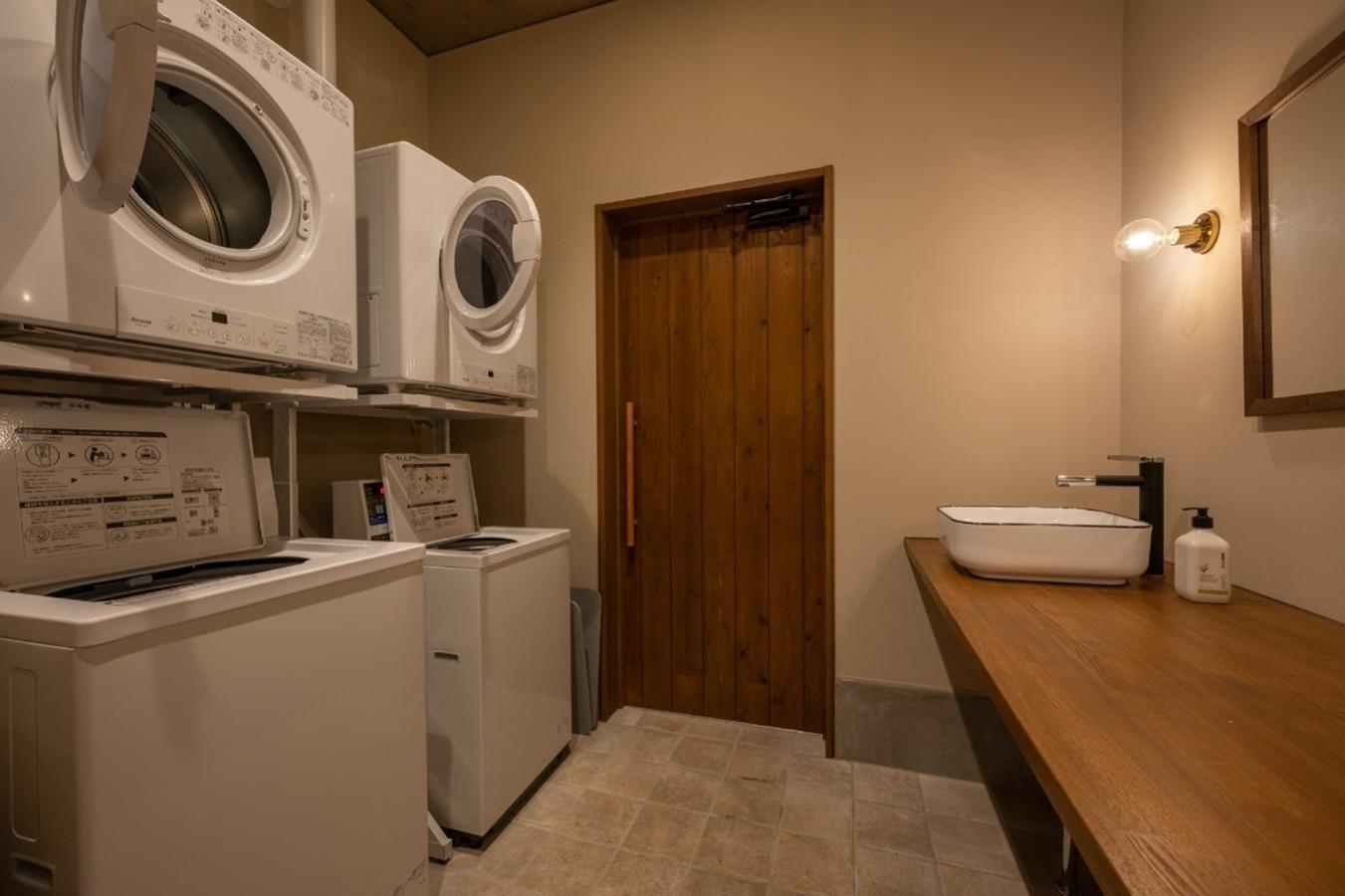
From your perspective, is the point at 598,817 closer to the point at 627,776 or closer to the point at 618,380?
the point at 627,776

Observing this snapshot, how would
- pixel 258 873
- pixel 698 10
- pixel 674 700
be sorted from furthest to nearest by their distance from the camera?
pixel 674 700
pixel 698 10
pixel 258 873

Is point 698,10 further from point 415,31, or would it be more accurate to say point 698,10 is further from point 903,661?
point 903,661

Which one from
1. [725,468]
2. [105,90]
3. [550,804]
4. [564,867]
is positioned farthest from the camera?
[725,468]

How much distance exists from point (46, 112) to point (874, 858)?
2.40 meters

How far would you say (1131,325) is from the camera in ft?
5.99

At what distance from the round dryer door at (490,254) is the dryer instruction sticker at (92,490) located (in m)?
0.86

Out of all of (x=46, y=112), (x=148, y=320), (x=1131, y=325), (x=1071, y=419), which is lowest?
(x=1071, y=419)

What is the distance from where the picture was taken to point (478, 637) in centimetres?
161

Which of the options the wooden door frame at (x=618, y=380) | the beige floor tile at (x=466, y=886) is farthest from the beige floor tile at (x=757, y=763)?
the beige floor tile at (x=466, y=886)

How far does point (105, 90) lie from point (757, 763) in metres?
2.39

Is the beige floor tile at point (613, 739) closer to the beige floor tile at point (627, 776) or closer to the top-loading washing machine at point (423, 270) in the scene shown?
the beige floor tile at point (627, 776)

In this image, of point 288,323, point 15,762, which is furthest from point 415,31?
point 15,762

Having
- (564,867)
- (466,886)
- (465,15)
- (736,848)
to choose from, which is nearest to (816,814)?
(736,848)

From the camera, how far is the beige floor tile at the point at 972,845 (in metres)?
1.57
